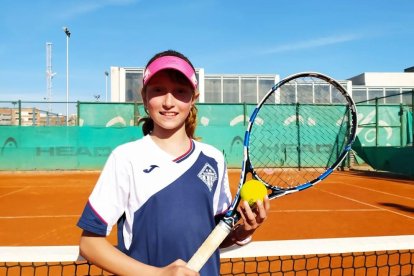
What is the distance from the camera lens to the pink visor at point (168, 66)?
1.29m

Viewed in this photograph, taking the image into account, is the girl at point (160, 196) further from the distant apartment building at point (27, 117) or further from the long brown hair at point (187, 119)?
the distant apartment building at point (27, 117)

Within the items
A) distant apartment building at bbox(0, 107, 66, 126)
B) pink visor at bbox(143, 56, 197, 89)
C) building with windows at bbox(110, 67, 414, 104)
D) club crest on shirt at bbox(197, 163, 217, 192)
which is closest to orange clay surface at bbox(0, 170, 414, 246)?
distant apartment building at bbox(0, 107, 66, 126)

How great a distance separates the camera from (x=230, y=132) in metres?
14.6

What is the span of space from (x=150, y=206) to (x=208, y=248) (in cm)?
23

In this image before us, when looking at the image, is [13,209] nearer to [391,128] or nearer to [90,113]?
[90,113]

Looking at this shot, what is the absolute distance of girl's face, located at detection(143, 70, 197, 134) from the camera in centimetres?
131

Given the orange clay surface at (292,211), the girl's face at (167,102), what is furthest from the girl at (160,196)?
the orange clay surface at (292,211)

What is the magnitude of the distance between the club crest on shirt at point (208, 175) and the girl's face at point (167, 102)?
18 centimetres

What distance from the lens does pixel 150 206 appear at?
1.19 m

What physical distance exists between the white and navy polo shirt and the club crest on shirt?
28 millimetres

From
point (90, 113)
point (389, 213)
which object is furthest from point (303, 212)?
point (90, 113)

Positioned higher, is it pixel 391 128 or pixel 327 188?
pixel 391 128

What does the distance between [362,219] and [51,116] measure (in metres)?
11.9

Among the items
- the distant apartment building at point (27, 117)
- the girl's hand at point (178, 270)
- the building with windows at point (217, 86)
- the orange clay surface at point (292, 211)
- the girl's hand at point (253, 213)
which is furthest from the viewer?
the building with windows at point (217, 86)
